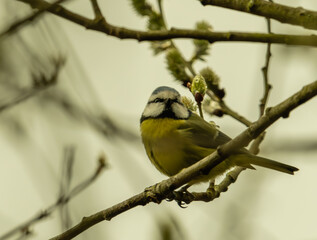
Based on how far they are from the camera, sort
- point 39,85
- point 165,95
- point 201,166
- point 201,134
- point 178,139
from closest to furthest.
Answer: point 201,166, point 39,85, point 178,139, point 201,134, point 165,95

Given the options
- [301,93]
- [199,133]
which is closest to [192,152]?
[199,133]

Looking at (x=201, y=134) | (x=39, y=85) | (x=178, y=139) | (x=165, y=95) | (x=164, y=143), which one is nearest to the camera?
(x=39, y=85)

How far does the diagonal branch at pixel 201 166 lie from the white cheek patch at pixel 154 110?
1.67 m

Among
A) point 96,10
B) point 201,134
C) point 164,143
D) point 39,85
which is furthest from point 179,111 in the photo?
point 96,10

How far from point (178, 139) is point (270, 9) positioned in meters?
1.82

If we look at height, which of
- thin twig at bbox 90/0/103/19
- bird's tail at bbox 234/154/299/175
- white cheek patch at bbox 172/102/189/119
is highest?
thin twig at bbox 90/0/103/19

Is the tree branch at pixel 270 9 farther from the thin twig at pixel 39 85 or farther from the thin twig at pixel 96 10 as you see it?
the thin twig at pixel 39 85

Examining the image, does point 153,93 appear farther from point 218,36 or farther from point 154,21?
point 218,36

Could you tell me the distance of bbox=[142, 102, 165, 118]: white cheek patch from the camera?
5.02 meters

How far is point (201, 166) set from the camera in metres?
2.79

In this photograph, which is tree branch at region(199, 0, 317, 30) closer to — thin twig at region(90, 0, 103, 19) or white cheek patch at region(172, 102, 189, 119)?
thin twig at region(90, 0, 103, 19)

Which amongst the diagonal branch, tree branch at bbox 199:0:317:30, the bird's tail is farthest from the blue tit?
tree branch at bbox 199:0:317:30

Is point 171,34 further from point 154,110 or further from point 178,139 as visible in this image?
point 154,110

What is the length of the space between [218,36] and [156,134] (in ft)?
6.39
